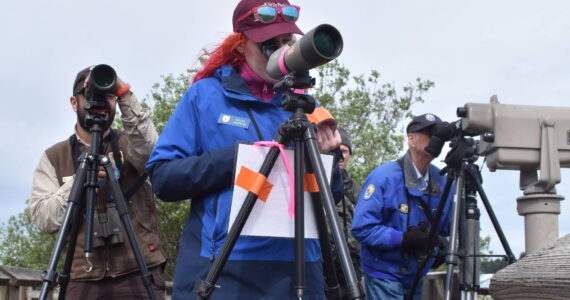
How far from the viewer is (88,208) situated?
9.42 feet

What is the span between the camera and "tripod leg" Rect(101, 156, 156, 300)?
9.18 ft

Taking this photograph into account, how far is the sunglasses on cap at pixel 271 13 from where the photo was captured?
2.21 m

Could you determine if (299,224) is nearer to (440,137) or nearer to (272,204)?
(272,204)

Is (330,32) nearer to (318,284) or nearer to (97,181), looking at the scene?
(318,284)

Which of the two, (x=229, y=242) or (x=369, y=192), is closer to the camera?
(x=229, y=242)

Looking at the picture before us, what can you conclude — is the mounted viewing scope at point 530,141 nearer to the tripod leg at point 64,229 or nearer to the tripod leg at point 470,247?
the tripod leg at point 470,247

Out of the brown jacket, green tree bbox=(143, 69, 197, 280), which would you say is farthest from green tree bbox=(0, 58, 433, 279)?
the brown jacket

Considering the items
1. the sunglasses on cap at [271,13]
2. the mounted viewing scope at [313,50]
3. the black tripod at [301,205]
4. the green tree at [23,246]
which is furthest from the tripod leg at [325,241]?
the green tree at [23,246]

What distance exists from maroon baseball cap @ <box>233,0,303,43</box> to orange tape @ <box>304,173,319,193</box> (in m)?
0.53

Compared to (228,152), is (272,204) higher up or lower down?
lower down

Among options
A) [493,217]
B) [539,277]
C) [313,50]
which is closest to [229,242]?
[313,50]

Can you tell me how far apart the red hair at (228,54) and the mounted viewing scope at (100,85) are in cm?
80

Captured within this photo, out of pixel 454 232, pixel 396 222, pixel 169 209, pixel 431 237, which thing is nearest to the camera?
pixel 454 232

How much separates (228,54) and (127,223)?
1.00 metres
